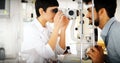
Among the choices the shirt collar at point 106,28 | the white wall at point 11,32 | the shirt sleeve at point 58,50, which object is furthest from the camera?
the shirt collar at point 106,28

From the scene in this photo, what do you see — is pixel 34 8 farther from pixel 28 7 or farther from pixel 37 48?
pixel 37 48

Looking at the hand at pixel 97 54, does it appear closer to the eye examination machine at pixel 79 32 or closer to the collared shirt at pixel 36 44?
the eye examination machine at pixel 79 32

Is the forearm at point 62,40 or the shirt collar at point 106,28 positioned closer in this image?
the forearm at point 62,40

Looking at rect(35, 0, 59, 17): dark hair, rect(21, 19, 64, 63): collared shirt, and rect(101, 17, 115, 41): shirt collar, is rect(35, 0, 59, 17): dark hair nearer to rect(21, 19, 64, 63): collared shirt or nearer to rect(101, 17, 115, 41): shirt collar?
A: rect(21, 19, 64, 63): collared shirt

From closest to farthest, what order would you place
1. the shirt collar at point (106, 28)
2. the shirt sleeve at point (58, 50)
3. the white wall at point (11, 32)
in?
the white wall at point (11, 32) < the shirt sleeve at point (58, 50) < the shirt collar at point (106, 28)

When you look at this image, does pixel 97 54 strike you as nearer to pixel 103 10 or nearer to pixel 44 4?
pixel 103 10

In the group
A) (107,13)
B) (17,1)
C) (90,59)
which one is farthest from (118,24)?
(17,1)

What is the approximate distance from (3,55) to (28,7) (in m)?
0.70

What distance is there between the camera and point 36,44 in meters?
2.75

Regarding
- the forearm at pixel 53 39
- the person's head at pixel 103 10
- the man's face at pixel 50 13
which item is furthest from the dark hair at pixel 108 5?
the forearm at pixel 53 39

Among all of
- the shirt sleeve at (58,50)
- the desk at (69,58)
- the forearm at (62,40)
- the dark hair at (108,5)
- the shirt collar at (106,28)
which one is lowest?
the desk at (69,58)

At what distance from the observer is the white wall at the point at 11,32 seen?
2.70 meters

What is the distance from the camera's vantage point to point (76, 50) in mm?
2793

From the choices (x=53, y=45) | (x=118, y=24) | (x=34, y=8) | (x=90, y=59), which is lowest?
(x=90, y=59)
